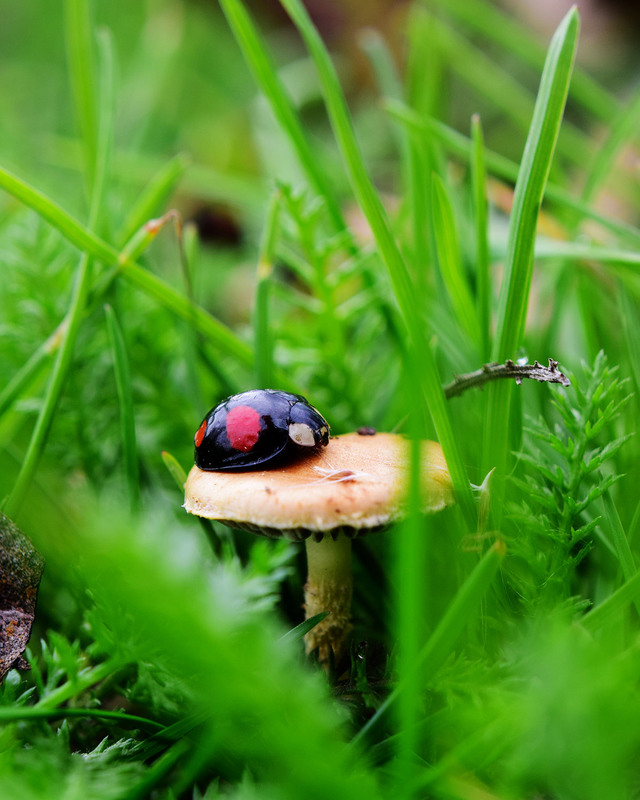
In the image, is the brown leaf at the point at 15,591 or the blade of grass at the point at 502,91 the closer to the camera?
the brown leaf at the point at 15,591

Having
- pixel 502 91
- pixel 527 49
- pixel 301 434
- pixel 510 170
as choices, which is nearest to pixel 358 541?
pixel 301 434

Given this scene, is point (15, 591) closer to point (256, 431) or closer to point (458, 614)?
point (256, 431)

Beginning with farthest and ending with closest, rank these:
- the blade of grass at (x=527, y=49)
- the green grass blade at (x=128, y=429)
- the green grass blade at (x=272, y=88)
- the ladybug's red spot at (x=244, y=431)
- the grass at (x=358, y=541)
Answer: the blade of grass at (x=527, y=49)
the green grass blade at (x=272, y=88)
the green grass blade at (x=128, y=429)
the ladybug's red spot at (x=244, y=431)
the grass at (x=358, y=541)

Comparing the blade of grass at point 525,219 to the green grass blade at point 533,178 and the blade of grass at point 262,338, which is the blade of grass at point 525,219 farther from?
the blade of grass at point 262,338

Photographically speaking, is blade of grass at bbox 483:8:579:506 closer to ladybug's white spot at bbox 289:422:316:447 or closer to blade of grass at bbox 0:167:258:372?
ladybug's white spot at bbox 289:422:316:447

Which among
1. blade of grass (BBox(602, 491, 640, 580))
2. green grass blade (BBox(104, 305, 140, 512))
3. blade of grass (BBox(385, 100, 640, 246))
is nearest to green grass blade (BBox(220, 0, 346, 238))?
blade of grass (BBox(385, 100, 640, 246))

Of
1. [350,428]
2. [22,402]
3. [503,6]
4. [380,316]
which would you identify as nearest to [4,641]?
[22,402]

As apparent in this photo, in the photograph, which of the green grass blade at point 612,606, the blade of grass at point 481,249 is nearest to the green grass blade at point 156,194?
the blade of grass at point 481,249
